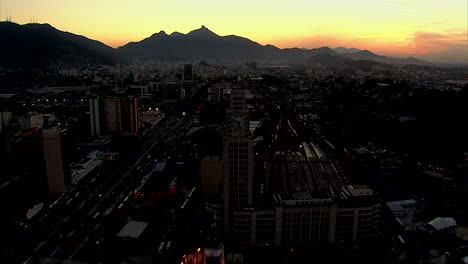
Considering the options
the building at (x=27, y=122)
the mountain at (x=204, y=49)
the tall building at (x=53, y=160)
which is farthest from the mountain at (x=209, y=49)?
the tall building at (x=53, y=160)

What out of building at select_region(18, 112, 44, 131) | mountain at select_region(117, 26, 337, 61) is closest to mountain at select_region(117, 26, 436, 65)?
mountain at select_region(117, 26, 337, 61)

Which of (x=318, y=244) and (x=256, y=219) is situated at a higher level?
(x=256, y=219)

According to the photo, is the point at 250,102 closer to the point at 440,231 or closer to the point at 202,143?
the point at 202,143

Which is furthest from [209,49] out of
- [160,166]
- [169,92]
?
[160,166]

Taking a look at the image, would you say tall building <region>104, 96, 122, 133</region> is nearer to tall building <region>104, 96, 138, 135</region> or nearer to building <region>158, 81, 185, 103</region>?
tall building <region>104, 96, 138, 135</region>

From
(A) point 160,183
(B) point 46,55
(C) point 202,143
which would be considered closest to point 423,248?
(A) point 160,183

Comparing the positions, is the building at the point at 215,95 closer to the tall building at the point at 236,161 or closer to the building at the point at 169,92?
the building at the point at 169,92
